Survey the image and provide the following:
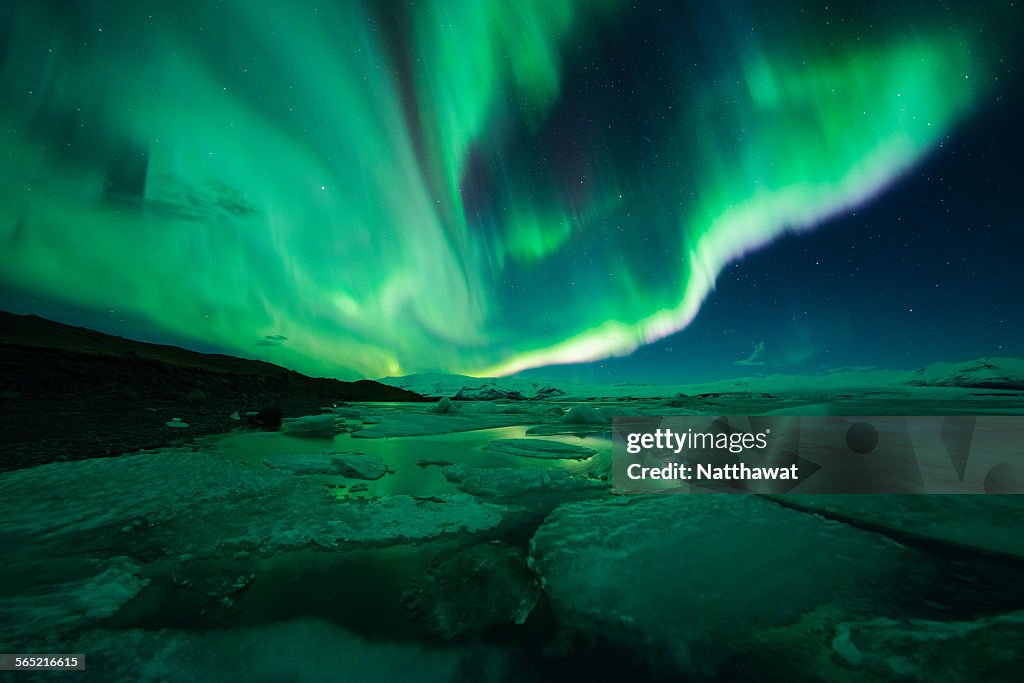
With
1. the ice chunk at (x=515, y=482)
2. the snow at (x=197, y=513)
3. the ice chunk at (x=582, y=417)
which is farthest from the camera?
the ice chunk at (x=582, y=417)

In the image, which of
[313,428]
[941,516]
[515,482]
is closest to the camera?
[941,516]

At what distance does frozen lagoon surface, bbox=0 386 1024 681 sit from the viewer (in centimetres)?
181

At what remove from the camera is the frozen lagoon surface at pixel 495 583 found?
1.81 metres

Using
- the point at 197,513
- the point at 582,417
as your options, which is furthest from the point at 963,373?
the point at 197,513

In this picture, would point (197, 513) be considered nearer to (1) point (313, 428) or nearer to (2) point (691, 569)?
(2) point (691, 569)

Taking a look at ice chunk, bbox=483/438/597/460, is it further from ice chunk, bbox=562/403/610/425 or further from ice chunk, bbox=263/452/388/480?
ice chunk, bbox=562/403/610/425

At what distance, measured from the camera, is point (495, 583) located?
2.39 meters

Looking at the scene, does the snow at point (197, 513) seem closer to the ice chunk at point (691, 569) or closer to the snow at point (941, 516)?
the ice chunk at point (691, 569)

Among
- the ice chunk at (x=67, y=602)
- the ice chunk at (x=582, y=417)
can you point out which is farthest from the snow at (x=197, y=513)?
the ice chunk at (x=582, y=417)

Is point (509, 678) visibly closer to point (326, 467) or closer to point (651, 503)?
point (651, 503)

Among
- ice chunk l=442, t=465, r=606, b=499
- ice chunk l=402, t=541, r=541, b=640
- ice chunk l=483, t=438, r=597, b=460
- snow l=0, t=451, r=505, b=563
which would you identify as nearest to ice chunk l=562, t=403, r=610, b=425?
ice chunk l=483, t=438, r=597, b=460

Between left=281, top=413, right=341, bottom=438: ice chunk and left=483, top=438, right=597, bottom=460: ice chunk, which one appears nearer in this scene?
left=483, top=438, right=597, bottom=460: ice chunk

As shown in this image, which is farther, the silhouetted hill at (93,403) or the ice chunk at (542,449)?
the ice chunk at (542,449)

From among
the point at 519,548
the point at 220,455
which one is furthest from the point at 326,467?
the point at 519,548
